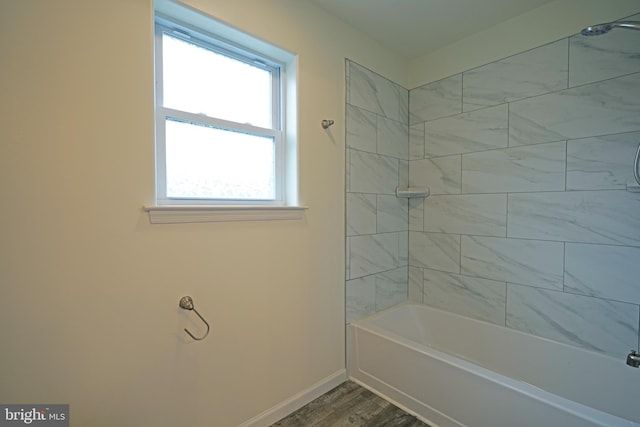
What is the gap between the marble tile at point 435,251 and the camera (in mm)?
2305

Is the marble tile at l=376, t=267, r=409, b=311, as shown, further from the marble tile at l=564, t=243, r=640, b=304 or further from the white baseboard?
the marble tile at l=564, t=243, r=640, b=304

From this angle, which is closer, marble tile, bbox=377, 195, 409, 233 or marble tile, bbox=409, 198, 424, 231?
marble tile, bbox=377, 195, 409, 233

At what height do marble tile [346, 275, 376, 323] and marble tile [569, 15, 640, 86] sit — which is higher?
marble tile [569, 15, 640, 86]

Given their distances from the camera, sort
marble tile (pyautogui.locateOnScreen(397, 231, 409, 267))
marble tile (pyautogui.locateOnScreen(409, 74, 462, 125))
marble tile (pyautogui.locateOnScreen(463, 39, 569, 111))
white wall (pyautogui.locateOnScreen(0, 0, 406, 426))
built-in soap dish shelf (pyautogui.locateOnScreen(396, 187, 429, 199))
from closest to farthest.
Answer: white wall (pyautogui.locateOnScreen(0, 0, 406, 426))
marble tile (pyautogui.locateOnScreen(463, 39, 569, 111))
marble tile (pyautogui.locateOnScreen(409, 74, 462, 125))
built-in soap dish shelf (pyautogui.locateOnScreen(396, 187, 429, 199))
marble tile (pyautogui.locateOnScreen(397, 231, 409, 267))

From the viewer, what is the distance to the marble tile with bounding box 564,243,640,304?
1.58 metres

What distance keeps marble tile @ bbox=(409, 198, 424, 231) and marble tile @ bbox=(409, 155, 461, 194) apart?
0.15 m

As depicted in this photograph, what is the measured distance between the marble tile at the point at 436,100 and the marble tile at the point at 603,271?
1296 mm

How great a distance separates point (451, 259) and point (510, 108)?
47.5 inches

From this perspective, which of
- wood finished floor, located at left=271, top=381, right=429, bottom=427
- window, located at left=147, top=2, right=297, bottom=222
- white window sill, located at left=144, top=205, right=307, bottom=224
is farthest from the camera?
wood finished floor, located at left=271, top=381, right=429, bottom=427

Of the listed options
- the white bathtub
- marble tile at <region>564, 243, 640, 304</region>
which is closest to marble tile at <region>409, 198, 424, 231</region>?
the white bathtub

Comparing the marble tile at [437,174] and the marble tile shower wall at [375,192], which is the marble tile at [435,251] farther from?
the marble tile at [437,174]

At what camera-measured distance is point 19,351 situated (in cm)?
99

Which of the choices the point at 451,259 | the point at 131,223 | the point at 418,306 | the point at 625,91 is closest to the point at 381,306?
the point at 418,306

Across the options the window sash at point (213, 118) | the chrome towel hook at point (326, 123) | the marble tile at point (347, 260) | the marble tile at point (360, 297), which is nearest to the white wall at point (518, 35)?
the chrome towel hook at point (326, 123)
